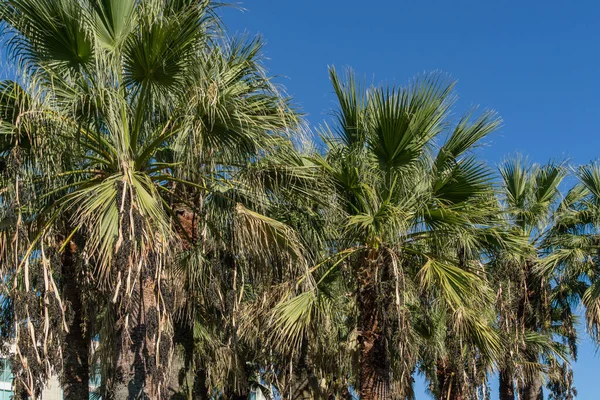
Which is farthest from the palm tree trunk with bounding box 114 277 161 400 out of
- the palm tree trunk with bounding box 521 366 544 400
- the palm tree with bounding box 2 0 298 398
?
the palm tree trunk with bounding box 521 366 544 400

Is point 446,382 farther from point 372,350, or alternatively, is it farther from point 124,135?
point 124,135

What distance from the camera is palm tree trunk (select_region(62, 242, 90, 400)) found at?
1059cm

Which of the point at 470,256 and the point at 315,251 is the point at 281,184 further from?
the point at 470,256

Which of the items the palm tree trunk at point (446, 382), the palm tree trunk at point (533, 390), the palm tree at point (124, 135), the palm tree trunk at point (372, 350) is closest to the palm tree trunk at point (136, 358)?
the palm tree at point (124, 135)

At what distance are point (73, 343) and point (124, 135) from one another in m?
3.31

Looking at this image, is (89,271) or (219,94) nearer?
(219,94)

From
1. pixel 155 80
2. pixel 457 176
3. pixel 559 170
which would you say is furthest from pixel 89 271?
pixel 559 170

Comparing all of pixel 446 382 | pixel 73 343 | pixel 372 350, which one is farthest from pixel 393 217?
pixel 446 382

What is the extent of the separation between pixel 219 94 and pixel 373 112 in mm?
2603

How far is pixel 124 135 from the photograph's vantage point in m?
8.77

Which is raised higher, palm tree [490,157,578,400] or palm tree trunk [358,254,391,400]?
palm tree [490,157,578,400]

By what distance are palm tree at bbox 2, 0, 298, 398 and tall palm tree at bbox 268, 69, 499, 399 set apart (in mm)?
1493

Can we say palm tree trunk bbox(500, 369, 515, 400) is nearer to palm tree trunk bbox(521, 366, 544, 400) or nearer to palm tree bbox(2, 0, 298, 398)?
palm tree trunk bbox(521, 366, 544, 400)

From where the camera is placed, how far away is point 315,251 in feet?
36.6
